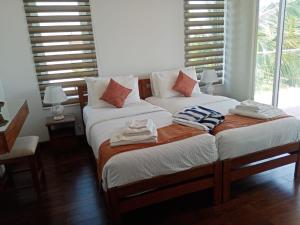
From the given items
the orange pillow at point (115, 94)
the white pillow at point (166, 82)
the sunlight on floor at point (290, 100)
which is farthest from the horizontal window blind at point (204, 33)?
the orange pillow at point (115, 94)

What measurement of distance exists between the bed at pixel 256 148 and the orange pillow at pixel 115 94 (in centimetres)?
158

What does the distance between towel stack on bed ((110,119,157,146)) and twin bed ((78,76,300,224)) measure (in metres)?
0.11

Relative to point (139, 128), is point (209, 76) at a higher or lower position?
higher

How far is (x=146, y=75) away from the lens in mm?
4160

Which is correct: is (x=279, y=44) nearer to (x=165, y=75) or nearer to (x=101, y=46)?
(x=165, y=75)

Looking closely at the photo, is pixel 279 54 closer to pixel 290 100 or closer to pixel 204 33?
pixel 290 100

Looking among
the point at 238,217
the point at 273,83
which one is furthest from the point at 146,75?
the point at 238,217

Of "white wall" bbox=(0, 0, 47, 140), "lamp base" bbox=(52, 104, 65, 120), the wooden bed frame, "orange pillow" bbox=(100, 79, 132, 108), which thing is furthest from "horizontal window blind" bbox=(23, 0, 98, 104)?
the wooden bed frame

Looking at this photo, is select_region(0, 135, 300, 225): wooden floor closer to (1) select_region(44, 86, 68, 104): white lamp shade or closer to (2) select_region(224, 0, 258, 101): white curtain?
(1) select_region(44, 86, 68, 104): white lamp shade

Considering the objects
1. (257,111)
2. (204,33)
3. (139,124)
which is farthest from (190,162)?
(204,33)

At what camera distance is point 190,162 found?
6.70ft

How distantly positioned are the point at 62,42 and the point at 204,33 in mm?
2447

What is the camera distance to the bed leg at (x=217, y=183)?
2164mm

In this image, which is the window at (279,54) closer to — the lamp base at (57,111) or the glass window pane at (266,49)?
the glass window pane at (266,49)
